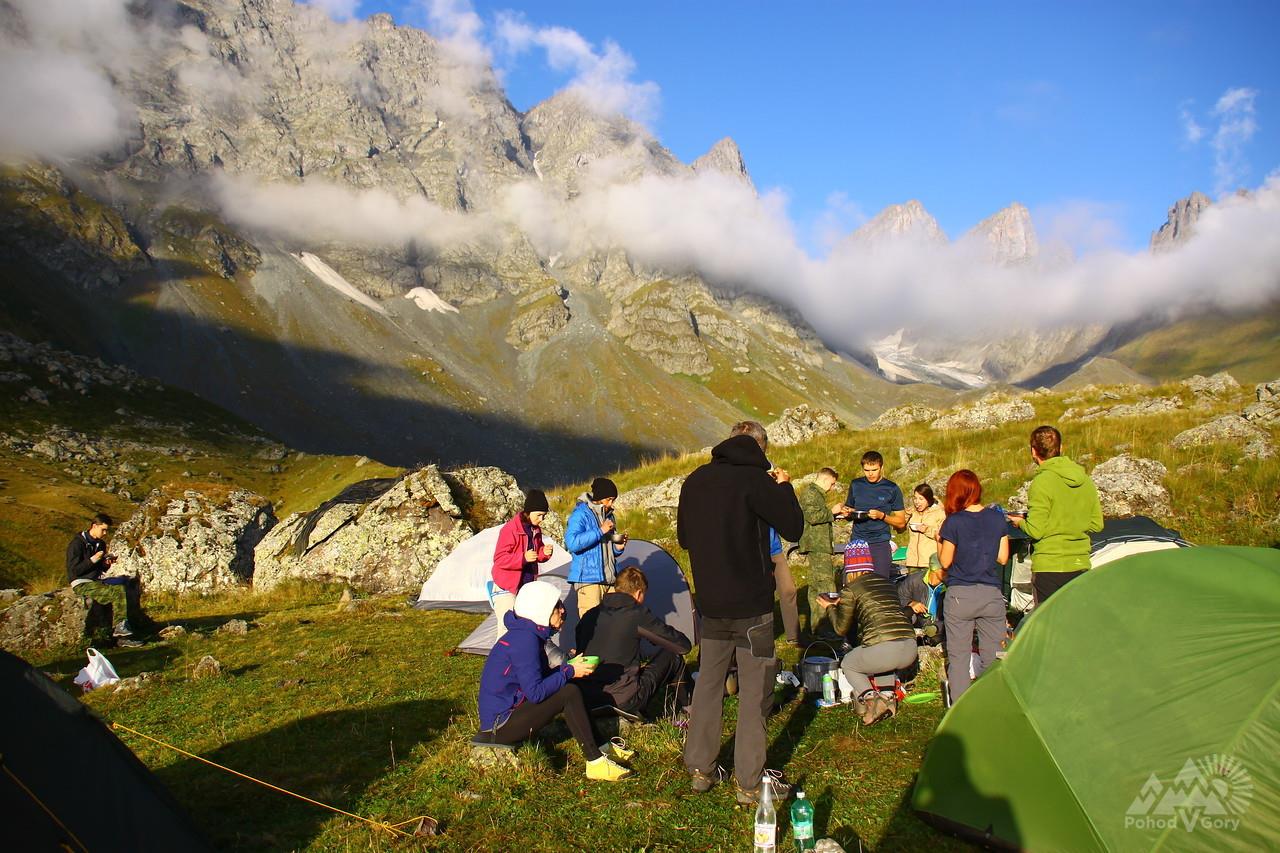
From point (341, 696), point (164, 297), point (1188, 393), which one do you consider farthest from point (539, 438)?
point (341, 696)

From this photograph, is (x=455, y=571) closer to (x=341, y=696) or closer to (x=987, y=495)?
(x=341, y=696)

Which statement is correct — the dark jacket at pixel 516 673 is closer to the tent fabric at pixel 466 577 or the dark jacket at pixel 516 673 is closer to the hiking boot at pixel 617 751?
the hiking boot at pixel 617 751

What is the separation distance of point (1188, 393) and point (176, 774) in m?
27.9

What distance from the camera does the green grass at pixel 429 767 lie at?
18.5 feet

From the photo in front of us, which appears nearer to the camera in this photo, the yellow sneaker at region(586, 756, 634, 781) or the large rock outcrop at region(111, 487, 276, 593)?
the yellow sneaker at region(586, 756, 634, 781)

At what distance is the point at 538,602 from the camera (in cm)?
695

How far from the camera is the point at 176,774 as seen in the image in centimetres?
709

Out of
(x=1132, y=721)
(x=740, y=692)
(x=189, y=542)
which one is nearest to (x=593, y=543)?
(x=740, y=692)

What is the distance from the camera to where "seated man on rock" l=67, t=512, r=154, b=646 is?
12.9 m

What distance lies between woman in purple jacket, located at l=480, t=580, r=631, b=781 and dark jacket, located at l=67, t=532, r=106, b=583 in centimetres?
1069

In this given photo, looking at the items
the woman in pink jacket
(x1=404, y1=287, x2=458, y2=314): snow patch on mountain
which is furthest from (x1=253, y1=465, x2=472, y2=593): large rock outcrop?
(x1=404, y1=287, x2=458, y2=314): snow patch on mountain

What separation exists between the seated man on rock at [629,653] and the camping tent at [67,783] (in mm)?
3833

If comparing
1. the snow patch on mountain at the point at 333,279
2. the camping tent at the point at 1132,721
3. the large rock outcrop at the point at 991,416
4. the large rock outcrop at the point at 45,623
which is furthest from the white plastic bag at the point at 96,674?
the snow patch on mountain at the point at 333,279

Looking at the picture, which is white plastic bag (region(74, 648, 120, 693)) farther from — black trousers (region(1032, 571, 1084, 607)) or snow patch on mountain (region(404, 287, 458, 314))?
snow patch on mountain (region(404, 287, 458, 314))
